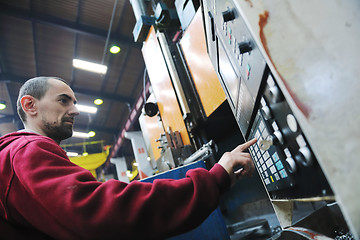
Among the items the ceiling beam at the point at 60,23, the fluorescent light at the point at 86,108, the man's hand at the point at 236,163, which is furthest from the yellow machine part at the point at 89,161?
the man's hand at the point at 236,163

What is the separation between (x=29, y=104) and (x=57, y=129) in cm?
17

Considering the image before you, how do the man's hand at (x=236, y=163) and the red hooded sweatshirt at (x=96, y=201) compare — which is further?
the man's hand at (x=236, y=163)

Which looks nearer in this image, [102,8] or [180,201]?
[180,201]

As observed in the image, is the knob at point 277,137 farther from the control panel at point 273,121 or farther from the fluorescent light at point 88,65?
the fluorescent light at point 88,65

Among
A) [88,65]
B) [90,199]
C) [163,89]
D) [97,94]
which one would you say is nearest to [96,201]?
[90,199]

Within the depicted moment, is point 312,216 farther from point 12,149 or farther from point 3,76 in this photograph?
point 3,76

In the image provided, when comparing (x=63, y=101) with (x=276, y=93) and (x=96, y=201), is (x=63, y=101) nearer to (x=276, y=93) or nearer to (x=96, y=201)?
(x=96, y=201)

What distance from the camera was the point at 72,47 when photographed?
21.0 ft

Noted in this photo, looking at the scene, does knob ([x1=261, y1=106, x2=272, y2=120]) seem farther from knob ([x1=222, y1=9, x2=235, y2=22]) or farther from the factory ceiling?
the factory ceiling

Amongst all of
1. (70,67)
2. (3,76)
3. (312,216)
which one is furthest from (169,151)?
(3,76)

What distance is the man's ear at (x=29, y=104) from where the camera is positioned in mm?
1077

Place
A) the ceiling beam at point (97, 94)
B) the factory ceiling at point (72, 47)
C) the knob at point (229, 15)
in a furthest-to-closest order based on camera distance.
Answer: the ceiling beam at point (97, 94)
the factory ceiling at point (72, 47)
the knob at point (229, 15)

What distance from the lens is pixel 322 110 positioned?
406 millimetres

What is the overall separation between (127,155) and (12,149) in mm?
9951
